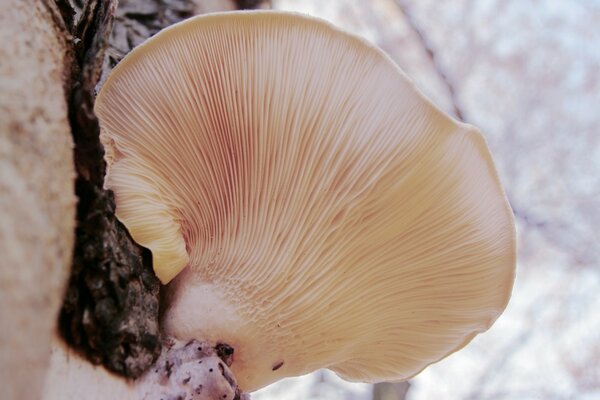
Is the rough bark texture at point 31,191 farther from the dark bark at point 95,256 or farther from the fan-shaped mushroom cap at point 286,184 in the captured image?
the fan-shaped mushroom cap at point 286,184

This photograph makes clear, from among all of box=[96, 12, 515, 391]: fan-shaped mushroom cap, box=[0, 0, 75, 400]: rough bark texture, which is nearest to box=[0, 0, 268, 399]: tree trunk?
box=[0, 0, 75, 400]: rough bark texture

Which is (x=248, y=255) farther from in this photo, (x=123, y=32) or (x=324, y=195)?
(x=123, y=32)

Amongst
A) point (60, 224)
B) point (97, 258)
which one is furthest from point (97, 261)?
point (60, 224)

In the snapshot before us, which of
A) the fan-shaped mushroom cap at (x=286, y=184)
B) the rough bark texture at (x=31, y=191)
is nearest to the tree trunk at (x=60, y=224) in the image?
the rough bark texture at (x=31, y=191)

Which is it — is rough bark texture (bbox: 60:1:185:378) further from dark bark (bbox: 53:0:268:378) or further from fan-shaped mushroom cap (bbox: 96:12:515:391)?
fan-shaped mushroom cap (bbox: 96:12:515:391)

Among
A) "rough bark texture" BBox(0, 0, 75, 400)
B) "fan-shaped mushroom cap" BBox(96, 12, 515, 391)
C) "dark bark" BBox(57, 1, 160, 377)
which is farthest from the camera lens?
"fan-shaped mushroom cap" BBox(96, 12, 515, 391)

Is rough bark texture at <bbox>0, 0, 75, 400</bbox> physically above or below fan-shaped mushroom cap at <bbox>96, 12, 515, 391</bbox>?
above
